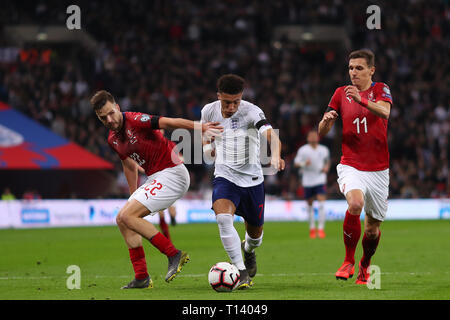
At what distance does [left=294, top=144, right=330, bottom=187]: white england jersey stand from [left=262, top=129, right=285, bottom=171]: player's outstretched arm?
33.2ft

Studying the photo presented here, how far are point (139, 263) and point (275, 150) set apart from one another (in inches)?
76.8

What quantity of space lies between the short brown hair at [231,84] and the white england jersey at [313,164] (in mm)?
10369

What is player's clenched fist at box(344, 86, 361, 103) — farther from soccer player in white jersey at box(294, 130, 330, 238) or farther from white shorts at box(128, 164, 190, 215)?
soccer player in white jersey at box(294, 130, 330, 238)

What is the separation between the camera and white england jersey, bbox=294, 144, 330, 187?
18.6 meters

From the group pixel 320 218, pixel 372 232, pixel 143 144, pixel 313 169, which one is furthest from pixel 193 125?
pixel 313 169

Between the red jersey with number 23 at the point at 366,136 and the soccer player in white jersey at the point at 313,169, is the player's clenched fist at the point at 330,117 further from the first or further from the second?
the soccer player in white jersey at the point at 313,169

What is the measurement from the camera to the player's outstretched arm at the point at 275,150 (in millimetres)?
8117

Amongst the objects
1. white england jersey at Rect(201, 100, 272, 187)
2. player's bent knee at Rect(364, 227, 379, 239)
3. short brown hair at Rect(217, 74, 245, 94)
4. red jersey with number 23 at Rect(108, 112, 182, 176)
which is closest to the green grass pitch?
player's bent knee at Rect(364, 227, 379, 239)

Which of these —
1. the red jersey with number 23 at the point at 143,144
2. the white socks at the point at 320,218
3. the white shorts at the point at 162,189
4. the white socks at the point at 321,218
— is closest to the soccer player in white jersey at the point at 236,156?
the white shorts at the point at 162,189

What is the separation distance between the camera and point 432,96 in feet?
100.0

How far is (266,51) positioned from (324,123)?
80.4ft

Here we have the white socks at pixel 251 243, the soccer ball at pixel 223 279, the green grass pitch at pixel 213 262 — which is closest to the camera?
the green grass pitch at pixel 213 262
